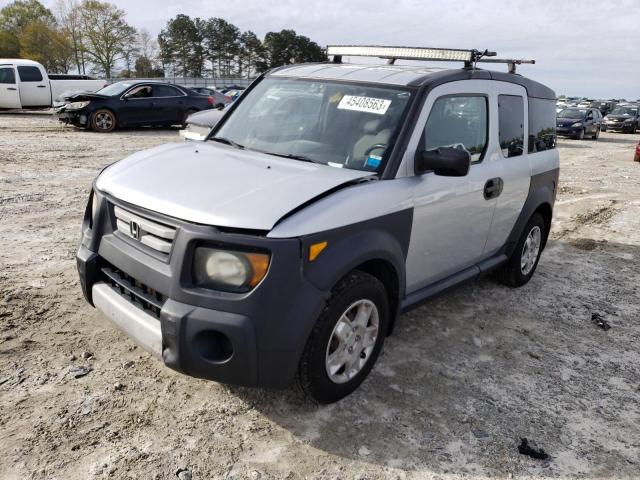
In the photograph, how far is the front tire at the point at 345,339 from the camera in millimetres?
2896

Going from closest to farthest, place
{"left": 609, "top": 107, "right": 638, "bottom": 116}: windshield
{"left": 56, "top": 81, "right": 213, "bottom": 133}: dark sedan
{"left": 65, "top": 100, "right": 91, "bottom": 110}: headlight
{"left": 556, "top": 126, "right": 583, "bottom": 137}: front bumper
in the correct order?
{"left": 65, "top": 100, "right": 91, "bottom": 110}: headlight → {"left": 56, "top": 81, "right": 213, "bottom": 133}: dark sedan → {"left": 556, "top": 126, "right": 583, "bottom": 137}: front bumper → {"left": 609, "top": 107, "right": 638, "bottom": 116}: windshield

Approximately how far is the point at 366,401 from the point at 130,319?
1443mm

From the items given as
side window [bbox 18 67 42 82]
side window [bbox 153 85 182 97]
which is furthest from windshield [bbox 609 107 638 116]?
side window [bbox 18 67 42 82]

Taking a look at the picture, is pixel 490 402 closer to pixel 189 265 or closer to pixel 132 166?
pixel 189 265

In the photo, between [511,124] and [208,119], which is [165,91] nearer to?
[208,119]

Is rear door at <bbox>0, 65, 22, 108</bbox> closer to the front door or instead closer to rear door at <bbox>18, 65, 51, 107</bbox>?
rear door at <bbox>18, 65, 51, 107</bbox>

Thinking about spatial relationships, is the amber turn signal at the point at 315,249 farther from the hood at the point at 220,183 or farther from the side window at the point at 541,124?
the side window at the point at 541,124

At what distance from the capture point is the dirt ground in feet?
9.12

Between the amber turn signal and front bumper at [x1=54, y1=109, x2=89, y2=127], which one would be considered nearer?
the amber turn signal

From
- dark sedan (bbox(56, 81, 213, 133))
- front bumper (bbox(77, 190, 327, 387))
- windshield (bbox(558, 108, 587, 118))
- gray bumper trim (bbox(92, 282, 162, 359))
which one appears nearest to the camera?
front bumper (bbox(77, 190, 327, 387))

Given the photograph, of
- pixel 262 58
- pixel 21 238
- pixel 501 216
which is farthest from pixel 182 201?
pixel 262 58

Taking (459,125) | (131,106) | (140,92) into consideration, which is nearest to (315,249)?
(459,125)

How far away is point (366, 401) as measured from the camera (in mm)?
3301

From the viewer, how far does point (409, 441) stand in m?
2.98
